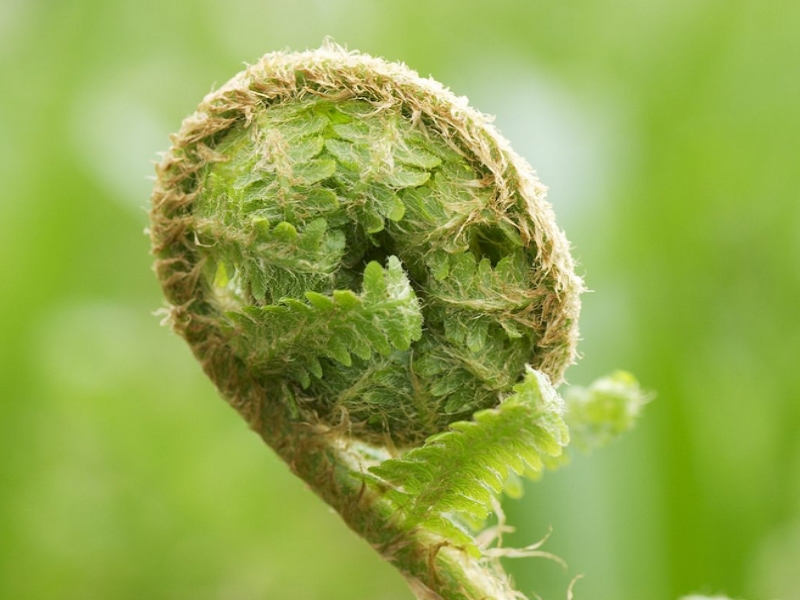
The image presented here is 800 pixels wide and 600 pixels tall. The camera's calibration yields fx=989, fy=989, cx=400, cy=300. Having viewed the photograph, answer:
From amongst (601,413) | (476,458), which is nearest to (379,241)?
(476,458)

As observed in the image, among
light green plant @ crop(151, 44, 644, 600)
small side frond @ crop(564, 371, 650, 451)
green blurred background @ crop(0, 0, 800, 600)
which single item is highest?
green blurred background @ crop(0, 0, 800, 600)

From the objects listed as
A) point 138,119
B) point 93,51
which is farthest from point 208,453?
point 93,51

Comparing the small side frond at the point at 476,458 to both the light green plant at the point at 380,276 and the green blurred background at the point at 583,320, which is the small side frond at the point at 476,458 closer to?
the light green plant at the point at 380,276

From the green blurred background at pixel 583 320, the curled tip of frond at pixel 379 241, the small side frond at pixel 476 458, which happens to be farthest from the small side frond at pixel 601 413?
the green blurred background at pixel 583 320

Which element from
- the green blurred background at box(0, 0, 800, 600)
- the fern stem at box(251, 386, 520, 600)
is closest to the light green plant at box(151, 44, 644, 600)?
the fern stem at box(251, 386, 520, 600)

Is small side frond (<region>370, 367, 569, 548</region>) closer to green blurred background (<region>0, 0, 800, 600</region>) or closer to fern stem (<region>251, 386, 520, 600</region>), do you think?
fern stem (<region>251, 386, 520, 600</region>)
